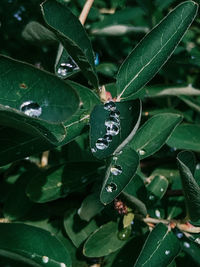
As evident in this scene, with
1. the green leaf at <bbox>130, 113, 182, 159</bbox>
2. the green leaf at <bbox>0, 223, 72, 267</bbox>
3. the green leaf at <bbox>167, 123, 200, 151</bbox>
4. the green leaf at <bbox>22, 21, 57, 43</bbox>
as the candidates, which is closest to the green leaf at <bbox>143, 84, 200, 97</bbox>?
the green leaf at <bbox>167, 123, 200, 151</bbox>

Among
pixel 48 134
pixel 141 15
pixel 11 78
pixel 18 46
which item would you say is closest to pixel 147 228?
pixel 48 134

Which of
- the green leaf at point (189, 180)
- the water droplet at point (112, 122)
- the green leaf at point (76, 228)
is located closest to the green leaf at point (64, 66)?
the water droplet at point (112, 122)

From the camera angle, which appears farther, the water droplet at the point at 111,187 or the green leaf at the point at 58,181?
the green leaf at the point at 58,181

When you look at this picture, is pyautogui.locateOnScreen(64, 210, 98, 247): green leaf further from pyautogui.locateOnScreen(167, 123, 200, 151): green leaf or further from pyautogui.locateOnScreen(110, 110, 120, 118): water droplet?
pyautogui.locateOnScreen(110, 110, 120, 118): water droplet

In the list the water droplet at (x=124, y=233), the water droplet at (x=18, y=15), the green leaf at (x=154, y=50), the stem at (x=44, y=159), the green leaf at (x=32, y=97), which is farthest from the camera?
the water droplet at (x=18, y=15)

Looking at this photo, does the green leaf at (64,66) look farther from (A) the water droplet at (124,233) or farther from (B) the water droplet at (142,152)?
(A) the water droplet at (124,233)

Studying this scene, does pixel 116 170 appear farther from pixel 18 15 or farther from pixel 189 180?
pixel 18 15

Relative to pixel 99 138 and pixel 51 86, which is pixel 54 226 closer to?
pixel 99 138
